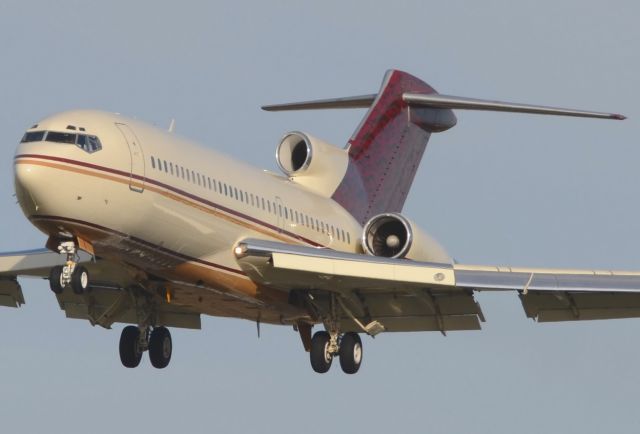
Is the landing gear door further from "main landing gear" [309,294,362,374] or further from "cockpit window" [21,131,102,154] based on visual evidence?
"main landing gear" [309,294,362,374]

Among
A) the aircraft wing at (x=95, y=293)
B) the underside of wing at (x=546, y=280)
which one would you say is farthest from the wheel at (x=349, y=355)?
the aircraft wing at (x=95, y=293)

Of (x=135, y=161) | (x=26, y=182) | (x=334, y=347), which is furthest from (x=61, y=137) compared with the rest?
(x=334, y=347)

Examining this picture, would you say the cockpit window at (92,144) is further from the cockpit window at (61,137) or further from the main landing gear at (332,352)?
the main landing gear at (332,352)

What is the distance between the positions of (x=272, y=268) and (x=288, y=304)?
1.73 m

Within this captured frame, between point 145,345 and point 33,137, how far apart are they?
648cm

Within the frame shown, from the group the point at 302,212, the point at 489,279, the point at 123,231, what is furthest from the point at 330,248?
the point at 123,231

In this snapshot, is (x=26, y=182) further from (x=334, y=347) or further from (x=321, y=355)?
(x=334, y=347)

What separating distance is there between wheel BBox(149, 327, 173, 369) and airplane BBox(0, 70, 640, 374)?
0.03 metres

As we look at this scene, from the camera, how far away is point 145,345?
33.3m

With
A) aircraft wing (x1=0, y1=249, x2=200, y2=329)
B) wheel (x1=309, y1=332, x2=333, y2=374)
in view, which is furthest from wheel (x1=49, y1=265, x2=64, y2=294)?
wheel (x1=309, y1=332, x2=333, y2=374)

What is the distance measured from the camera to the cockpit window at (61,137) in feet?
91.9

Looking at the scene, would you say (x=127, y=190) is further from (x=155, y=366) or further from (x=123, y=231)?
(x=155, y=366)

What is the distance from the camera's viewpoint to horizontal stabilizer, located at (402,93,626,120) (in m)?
33.9

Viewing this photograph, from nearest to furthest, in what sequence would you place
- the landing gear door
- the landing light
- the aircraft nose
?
the aircraft nose → the landing gear door → the landing light
